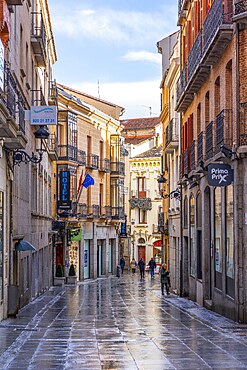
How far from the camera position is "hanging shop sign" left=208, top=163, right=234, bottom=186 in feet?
68.7

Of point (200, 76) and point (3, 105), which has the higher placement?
point (200, 76)

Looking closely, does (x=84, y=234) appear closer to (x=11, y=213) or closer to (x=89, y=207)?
(x=89, y=207)

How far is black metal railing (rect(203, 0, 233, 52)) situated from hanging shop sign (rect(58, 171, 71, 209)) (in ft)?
82.7

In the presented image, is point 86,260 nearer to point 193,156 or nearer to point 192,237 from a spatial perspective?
point 192,237

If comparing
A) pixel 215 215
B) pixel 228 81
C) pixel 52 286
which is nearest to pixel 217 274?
pixel 215 215

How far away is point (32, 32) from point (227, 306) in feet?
48.6

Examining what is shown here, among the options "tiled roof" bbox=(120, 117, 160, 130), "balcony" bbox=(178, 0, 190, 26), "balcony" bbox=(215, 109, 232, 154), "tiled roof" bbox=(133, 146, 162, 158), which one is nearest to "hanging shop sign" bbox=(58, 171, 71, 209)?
"balcony" bbox=(178, 0, 190, 26)

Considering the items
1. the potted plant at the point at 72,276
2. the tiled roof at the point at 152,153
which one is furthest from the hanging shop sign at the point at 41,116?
the tiled roof at the point at 152,153

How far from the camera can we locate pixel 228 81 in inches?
903

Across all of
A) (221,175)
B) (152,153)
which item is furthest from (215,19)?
(152,153)

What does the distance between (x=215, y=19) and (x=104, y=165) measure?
130 ft

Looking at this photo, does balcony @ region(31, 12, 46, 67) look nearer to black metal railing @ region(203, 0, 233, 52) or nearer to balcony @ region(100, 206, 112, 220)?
black metal railing @ region(203, 0, 233, 52)

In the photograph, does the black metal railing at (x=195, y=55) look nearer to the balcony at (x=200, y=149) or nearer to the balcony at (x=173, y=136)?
the balcony at (x=200, y=149)

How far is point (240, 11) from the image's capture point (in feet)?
66.6
